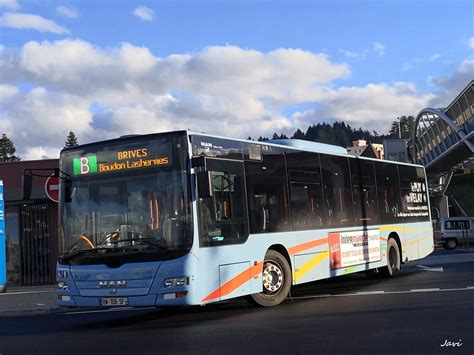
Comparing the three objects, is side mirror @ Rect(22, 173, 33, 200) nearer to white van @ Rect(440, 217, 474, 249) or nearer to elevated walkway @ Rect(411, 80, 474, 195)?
white van @ Rect(440, 217, 474, 249)

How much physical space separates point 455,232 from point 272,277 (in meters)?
25.2

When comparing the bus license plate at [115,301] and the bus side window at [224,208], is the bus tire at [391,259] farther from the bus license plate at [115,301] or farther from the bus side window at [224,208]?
the bus license plate at [115,301]

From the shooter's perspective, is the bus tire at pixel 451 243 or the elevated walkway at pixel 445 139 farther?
the elevated walkway at pixel 445 139

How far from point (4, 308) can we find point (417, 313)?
904cm

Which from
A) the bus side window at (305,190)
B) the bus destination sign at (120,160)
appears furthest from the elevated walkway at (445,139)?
the bus destination sign at (120,160)

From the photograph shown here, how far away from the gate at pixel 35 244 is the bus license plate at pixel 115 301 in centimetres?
1136

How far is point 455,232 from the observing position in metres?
32.7

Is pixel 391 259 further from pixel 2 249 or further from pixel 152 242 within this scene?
pixel 2 249

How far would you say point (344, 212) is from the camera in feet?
42.2

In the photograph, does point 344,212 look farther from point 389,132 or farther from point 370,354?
point 389,132

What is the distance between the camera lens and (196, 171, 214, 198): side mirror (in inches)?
342

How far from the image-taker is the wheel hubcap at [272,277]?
1036 cm

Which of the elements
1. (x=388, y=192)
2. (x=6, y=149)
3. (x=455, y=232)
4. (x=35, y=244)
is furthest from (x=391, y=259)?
(x=6, y=149)

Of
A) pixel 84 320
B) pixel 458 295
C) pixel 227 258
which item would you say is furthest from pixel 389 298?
pixel 84 320
